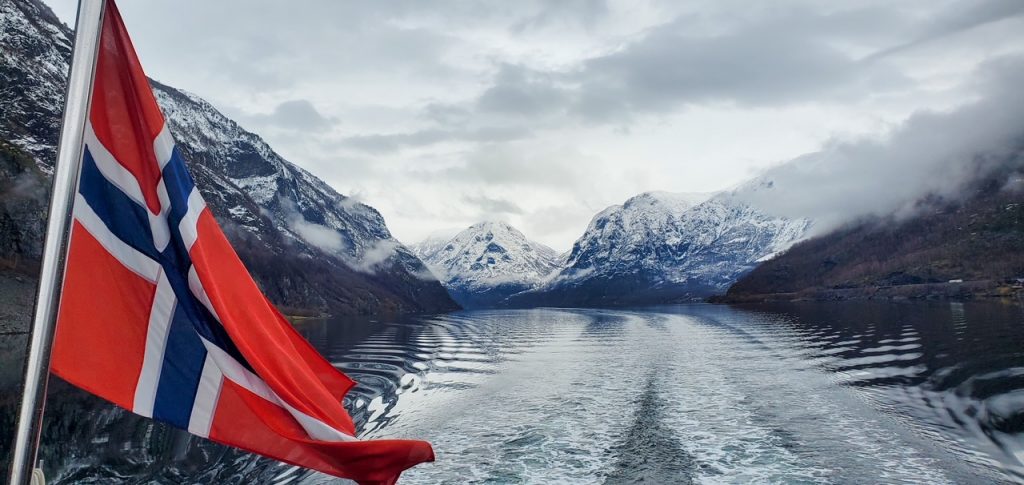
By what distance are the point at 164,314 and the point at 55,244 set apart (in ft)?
6.09

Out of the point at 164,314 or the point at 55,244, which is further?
the point at 164,314

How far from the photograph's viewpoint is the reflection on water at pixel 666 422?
57.4 ft

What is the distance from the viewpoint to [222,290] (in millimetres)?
5465

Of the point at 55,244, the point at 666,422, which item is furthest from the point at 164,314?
the point at 666,422

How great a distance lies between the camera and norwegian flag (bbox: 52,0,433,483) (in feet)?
15.7

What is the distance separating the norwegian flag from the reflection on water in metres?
12.8

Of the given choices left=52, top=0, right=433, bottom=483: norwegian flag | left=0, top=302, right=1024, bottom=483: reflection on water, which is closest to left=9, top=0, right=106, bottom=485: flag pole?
left=52, top=0, right=433, bottom=483: norwegian flag

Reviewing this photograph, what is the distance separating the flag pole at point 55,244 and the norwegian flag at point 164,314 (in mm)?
899

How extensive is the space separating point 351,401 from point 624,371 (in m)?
18.5

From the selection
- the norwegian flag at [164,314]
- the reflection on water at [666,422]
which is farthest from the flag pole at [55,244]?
the reflection on water at [666,422]

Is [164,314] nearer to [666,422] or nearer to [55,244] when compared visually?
[55,244]

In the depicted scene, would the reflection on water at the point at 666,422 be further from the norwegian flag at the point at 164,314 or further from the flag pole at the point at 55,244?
the flag pole at the point at 55,244

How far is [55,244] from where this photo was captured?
3551 millimetres

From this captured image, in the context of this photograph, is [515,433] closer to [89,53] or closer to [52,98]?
[89,53]
